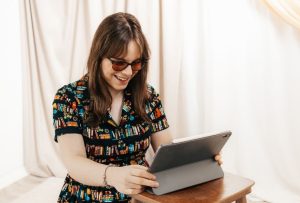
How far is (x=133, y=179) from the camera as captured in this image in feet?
3.47

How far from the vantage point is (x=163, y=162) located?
1.08m

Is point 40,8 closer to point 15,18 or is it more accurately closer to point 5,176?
point 15,18

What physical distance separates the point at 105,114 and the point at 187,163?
367mm

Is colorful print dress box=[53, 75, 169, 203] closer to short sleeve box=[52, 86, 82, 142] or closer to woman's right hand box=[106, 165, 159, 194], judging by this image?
short sleeve box=[52, 86, 82, 142]

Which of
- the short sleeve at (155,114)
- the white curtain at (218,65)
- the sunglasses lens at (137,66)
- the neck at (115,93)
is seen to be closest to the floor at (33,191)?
the white curtain at (218,65)

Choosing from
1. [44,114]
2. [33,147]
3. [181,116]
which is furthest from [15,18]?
[181,116]

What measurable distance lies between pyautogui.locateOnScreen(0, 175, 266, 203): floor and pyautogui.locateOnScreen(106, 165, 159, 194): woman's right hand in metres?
1.34

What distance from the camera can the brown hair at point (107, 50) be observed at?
4.31ft

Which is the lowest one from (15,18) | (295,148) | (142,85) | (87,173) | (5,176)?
(5,176)

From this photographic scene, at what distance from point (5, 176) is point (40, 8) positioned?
114 centimetres

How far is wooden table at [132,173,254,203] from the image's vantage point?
3.50ft

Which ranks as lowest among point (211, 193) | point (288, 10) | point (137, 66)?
point (211, 193)

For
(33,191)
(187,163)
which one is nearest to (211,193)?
(187,163)

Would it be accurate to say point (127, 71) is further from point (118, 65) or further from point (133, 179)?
point (133, 179)
